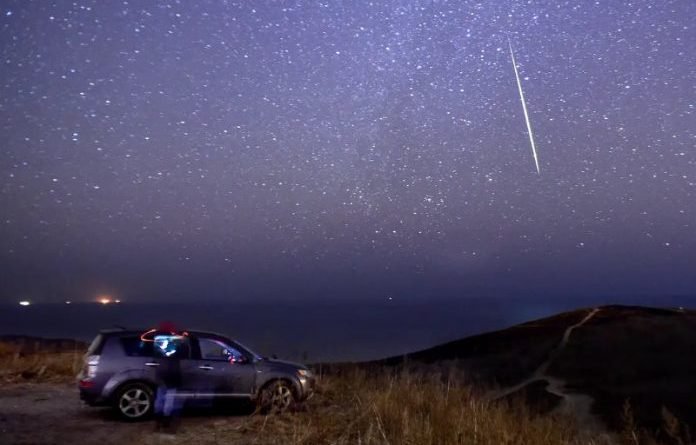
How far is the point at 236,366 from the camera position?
40.6 feet

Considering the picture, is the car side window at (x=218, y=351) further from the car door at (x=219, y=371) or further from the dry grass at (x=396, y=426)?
the dry grass at (x=396, y=426)

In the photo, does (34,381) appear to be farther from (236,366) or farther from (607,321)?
(607,321)

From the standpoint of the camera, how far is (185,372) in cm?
1198

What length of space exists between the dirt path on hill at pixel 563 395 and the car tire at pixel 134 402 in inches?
441

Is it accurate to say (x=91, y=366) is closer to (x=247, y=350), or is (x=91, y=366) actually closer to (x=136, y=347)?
(x=136, y=347)

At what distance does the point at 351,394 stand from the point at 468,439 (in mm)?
6203

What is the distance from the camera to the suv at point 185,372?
11398 millimetres

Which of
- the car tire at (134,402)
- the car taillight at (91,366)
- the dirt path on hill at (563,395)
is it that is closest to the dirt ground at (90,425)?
the car tire at (134,402)

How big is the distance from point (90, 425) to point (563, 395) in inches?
749

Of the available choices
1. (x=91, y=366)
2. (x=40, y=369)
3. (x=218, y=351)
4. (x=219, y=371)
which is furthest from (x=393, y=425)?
(x=40, y=369)

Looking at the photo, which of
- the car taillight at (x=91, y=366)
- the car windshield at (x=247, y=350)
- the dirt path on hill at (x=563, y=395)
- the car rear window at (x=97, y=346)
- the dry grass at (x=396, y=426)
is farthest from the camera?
the dirt path on hill at (x=563, y=395)

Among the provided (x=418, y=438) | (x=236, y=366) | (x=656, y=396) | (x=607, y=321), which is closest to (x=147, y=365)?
(x=236, y=366)

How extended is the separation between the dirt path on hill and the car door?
31.5ft

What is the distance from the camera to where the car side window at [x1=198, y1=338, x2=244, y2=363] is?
40.6 ft
